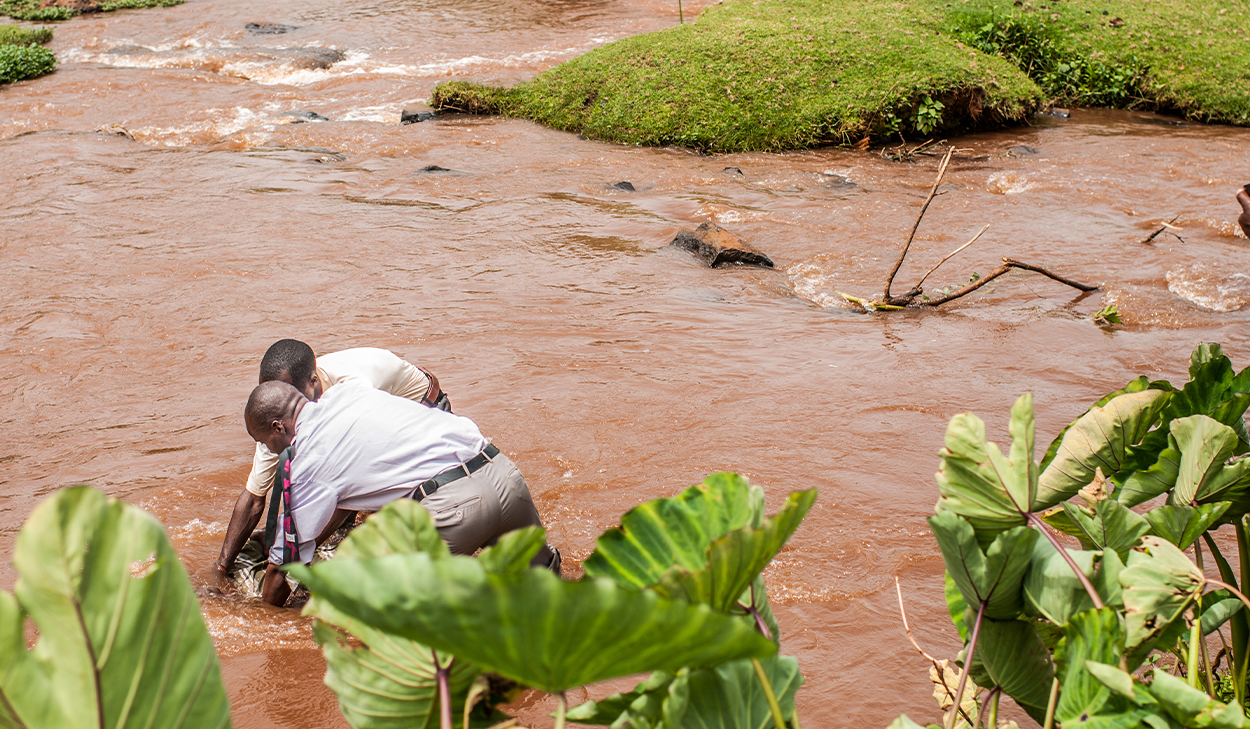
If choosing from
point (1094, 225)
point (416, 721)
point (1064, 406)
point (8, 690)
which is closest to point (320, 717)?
point (416, 721)

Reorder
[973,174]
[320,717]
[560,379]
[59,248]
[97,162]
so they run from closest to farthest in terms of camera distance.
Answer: [320,717]
[560,379]
[59,248]
[973,174]
[97,162]

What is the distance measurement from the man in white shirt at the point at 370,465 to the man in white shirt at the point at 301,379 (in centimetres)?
20

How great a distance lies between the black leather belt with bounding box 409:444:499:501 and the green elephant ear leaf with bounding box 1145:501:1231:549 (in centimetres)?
231

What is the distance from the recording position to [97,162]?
35.3ft

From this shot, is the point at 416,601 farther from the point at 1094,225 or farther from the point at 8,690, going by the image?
the point at 1094,225

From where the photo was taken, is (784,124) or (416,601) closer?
(416,601)

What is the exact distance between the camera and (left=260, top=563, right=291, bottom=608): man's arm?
3.56 metres

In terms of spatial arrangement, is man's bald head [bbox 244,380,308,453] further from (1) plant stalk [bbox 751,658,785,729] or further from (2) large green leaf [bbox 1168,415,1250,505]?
(2) large green leaf [bbox 1168,415,1250,505]

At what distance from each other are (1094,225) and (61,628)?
9162 millimetres

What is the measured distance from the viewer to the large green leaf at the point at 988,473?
126 centimetres

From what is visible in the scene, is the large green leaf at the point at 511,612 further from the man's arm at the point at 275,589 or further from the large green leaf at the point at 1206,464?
the man's arm at the point at 275,589

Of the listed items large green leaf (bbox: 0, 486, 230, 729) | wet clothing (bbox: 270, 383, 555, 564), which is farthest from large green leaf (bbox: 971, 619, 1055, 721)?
wet clothing (bbox: 270, 383, 555, 564)

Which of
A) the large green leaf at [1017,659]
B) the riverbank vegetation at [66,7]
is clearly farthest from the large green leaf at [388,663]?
the riverbank vegetation at [66,7]

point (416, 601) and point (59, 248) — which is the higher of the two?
point (416, 601)
